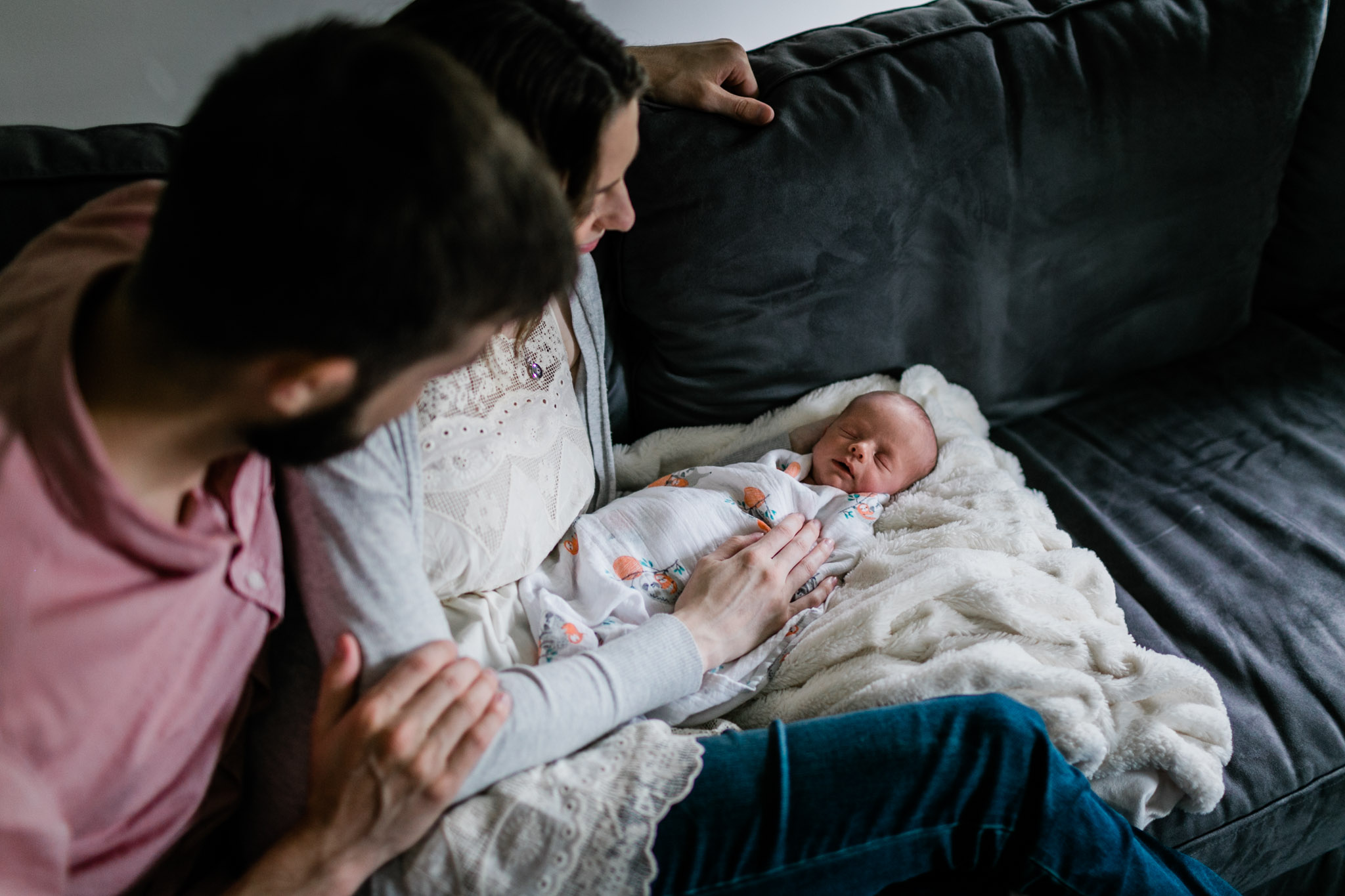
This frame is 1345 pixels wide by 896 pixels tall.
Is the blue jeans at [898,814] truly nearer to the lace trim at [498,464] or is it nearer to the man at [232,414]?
the man at [232,414]

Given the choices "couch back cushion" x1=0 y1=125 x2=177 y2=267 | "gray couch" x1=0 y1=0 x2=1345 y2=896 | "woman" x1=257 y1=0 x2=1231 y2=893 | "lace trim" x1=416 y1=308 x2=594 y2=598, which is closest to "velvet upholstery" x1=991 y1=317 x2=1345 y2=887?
"gray couch" x1=0 y1=0 x2=1345 y2=896

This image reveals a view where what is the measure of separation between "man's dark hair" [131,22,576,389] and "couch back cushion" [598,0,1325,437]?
728mm

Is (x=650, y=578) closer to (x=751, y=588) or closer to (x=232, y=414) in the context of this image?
(x=751, y=588)

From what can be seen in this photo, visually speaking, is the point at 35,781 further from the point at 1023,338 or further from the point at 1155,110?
the point at 1155,110

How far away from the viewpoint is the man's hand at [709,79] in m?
1.29

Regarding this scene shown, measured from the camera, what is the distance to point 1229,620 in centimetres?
130

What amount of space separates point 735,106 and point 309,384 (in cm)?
87

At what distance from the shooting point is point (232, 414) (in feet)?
2.19

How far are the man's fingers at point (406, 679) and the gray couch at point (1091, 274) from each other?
0.71m

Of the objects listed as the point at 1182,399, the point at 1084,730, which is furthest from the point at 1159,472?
the point at 1084,730

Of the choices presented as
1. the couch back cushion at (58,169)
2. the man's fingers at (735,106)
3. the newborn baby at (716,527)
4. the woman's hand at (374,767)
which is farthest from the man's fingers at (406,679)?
the man's fingers at (735,106)

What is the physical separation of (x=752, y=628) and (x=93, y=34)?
1494 mm

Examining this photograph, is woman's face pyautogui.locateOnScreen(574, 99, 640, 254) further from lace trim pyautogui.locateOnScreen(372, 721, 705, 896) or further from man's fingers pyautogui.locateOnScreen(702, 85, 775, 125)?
lace trim pyautogui.locateOnScreen(372, 721, 705, 896)

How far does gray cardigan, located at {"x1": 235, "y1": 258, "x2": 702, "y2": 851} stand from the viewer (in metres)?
0.82
